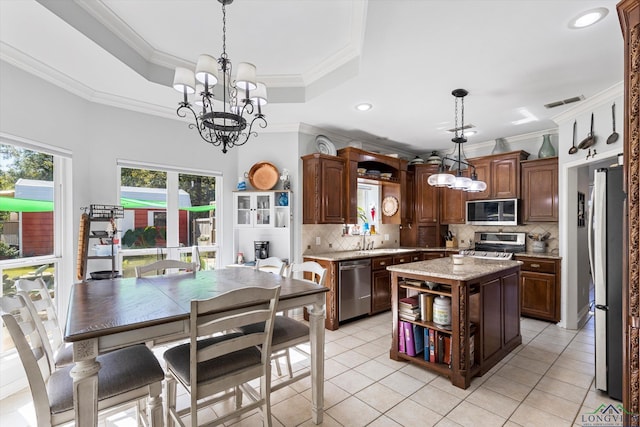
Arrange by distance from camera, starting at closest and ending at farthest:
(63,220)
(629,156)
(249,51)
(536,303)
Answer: (629,156), (249,51), (63,220), (536,303)

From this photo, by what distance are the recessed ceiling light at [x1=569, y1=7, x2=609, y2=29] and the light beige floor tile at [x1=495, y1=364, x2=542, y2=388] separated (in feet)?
9.27

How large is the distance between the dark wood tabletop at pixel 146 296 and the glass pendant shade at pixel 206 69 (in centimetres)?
140

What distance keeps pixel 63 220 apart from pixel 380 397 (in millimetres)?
3498

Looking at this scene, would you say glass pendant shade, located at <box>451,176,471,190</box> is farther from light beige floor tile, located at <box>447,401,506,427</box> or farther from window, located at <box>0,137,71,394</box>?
window, located at <box>0,137,71,394</box>

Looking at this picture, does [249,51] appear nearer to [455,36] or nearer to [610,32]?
[455,36]

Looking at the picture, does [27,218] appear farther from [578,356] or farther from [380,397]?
[578,356]

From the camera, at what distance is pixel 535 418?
2.18m

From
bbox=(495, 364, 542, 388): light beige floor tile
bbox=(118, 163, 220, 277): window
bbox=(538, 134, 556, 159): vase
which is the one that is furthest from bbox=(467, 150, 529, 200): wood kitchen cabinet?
bbox=(118, 163, 220, 277): window

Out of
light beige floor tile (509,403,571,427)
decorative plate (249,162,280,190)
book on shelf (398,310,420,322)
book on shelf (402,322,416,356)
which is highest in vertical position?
decorative plate (249,162,280,190)

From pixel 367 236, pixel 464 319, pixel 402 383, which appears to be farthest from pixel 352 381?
pixel 367 236

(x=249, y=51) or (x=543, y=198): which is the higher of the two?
(x=249, y=51)

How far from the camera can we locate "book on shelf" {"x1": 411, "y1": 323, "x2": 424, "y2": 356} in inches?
116

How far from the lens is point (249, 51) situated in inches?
115

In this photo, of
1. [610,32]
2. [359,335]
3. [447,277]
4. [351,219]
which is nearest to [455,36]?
[610,32]
